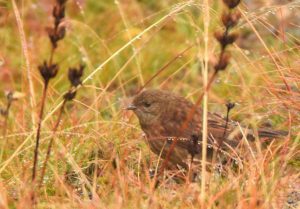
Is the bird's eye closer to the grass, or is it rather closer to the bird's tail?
the grass

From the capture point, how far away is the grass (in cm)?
508

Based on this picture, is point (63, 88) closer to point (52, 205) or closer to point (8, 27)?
point (8, 27)

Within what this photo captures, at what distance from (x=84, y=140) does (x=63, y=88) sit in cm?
251

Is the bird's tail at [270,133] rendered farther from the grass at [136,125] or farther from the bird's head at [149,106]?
the bird's head at [149,106]

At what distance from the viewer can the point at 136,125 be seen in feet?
23.7

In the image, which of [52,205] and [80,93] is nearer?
[52,205]

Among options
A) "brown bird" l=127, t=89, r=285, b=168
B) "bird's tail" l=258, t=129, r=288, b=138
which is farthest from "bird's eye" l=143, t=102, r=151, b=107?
"bird's tail" l=258, t=129, r=288, b=138

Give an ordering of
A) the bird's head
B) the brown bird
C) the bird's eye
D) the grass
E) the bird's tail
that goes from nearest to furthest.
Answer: the grass
the bird's tail
the brown bird
the bird's head
the bird's eye

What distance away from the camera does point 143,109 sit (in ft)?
23.1

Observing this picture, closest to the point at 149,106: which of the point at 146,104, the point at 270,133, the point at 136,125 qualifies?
the point at 146,104

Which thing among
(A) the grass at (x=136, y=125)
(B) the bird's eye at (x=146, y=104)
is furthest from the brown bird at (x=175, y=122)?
(A) the grass at (x=136, y=125)

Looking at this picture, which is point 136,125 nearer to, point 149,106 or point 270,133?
point 149,106

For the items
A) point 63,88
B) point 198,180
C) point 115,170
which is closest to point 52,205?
point 115,170

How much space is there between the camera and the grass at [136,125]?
508cm
